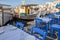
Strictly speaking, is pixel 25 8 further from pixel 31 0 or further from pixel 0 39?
pixel 0 39

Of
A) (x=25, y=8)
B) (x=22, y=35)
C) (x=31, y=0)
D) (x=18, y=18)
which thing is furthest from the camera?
(x=31, y=0)

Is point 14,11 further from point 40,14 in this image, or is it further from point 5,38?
point 5,38

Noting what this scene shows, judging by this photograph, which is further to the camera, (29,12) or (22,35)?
(29,12)

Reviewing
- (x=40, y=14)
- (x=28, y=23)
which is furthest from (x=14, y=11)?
(x=40, y=14)

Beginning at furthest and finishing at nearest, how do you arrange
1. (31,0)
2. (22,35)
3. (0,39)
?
(31,0)
(22,35)
(0,39)

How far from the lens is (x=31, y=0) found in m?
8.59

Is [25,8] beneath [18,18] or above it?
above

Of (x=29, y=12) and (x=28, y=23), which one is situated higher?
(x=29, y=12)

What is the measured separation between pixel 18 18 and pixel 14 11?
455 millimetres

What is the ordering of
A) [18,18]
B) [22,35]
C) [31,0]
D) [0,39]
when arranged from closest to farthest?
[0,39], [22,35], [18,18], [31,0]

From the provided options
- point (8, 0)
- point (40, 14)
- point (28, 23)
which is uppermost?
point (8, 0)

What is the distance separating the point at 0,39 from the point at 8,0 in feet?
20.6

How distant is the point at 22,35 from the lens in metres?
1.83

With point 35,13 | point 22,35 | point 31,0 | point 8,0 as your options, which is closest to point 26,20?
point 35,13
